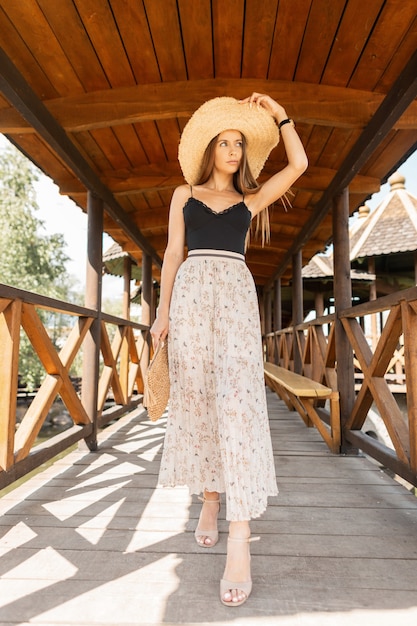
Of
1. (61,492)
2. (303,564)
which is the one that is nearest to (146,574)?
(303,564)

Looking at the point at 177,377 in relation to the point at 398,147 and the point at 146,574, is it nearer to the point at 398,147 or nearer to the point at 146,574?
the point at 146,574

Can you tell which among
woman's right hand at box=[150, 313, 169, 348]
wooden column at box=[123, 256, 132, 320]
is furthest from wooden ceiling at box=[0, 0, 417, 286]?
wooden column at box=[123, 256, 132, 320]

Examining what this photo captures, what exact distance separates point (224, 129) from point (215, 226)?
48 centimetres

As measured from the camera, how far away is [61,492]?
2406 millimetres

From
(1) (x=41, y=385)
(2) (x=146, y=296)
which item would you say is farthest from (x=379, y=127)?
(2) (x=146, y=296)

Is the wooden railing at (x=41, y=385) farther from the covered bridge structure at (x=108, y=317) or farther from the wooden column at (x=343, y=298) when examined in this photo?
the wooden column at (x=343, y=298)

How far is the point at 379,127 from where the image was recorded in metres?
2.65

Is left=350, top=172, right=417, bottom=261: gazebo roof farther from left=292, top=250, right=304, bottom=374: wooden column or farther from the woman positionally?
the woman

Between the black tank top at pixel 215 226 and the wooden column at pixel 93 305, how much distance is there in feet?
6.53

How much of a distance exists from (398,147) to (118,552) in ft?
11.2

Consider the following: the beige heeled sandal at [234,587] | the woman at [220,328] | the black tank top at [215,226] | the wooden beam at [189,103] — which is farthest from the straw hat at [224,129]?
the beige heeled sandal at [234,587]

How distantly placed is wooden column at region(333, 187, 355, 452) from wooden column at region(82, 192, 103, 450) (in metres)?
2.02

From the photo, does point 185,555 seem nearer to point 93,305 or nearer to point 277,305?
point 93,305

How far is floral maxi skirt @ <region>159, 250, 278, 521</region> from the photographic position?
154cm
